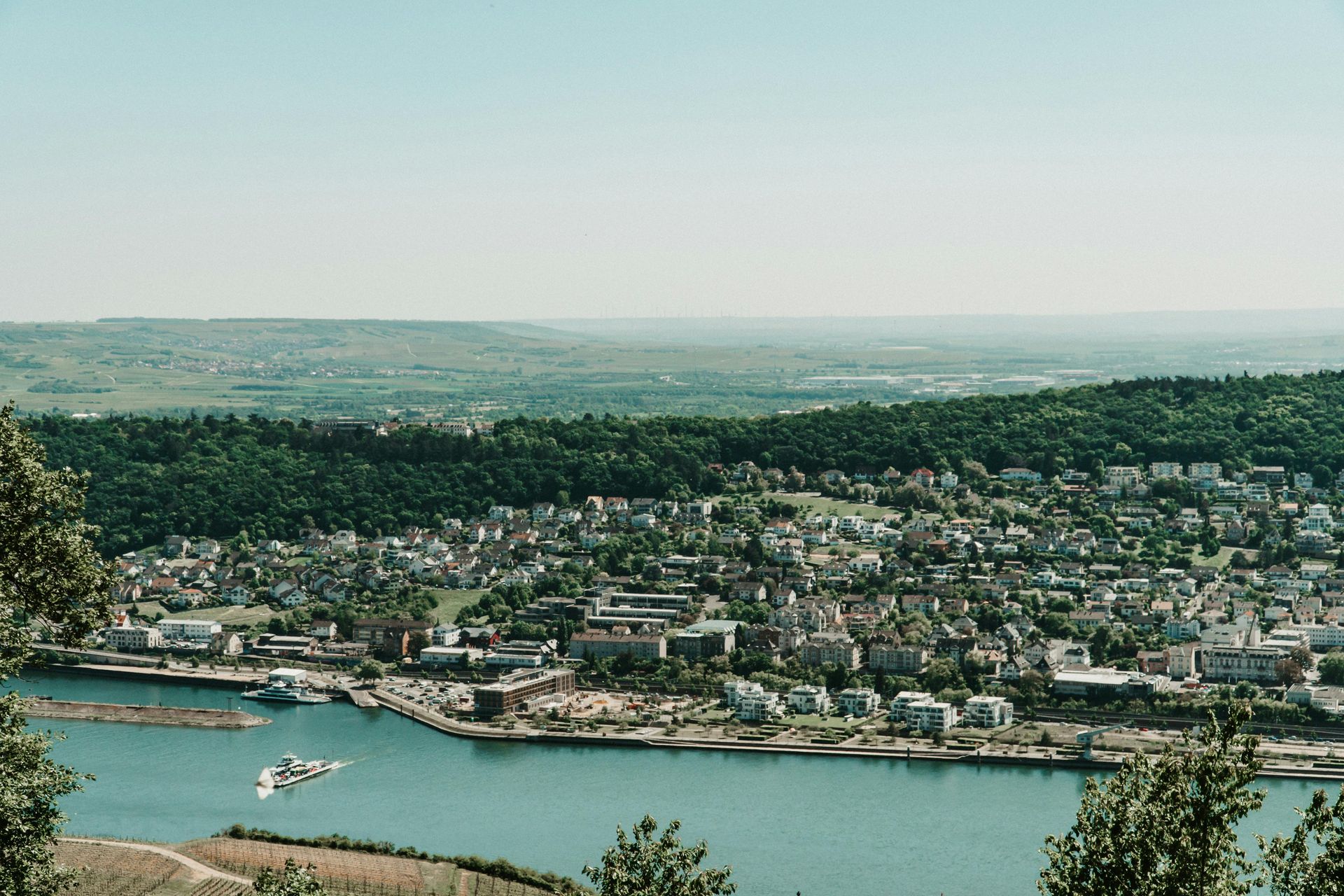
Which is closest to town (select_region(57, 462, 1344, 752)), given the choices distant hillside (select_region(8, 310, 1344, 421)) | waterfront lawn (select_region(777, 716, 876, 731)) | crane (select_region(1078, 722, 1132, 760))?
waterfront lawn (select_region(777, 716, 876, 731))

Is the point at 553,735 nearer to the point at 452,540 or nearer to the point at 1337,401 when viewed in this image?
the point at 452,540

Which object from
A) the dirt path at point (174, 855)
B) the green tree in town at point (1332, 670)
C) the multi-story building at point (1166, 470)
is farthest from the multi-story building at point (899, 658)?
the multi-story building at point (1166, 470)

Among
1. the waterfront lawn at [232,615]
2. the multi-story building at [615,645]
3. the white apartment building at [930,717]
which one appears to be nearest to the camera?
the white apartment building at [930,717]

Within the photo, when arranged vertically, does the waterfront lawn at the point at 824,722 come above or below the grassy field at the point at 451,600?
below

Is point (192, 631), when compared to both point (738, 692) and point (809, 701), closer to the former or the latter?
point (738, 692)

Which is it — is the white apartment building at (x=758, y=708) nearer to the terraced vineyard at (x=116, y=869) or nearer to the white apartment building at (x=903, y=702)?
the white apartment building at (x=903, y=702)

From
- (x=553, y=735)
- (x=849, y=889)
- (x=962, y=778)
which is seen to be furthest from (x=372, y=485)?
(x=849, y=889)

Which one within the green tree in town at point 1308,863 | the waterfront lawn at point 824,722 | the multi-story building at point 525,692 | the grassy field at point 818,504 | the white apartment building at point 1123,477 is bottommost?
the multi-story building at point 525,692

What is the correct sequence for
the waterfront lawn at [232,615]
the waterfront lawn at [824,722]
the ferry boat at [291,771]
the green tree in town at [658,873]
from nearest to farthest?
the green tree in town at [658,873] < the ferry boat at [291,771] < the waterfront lawn at [824,722] < the waterfront lawn at [232,615]
